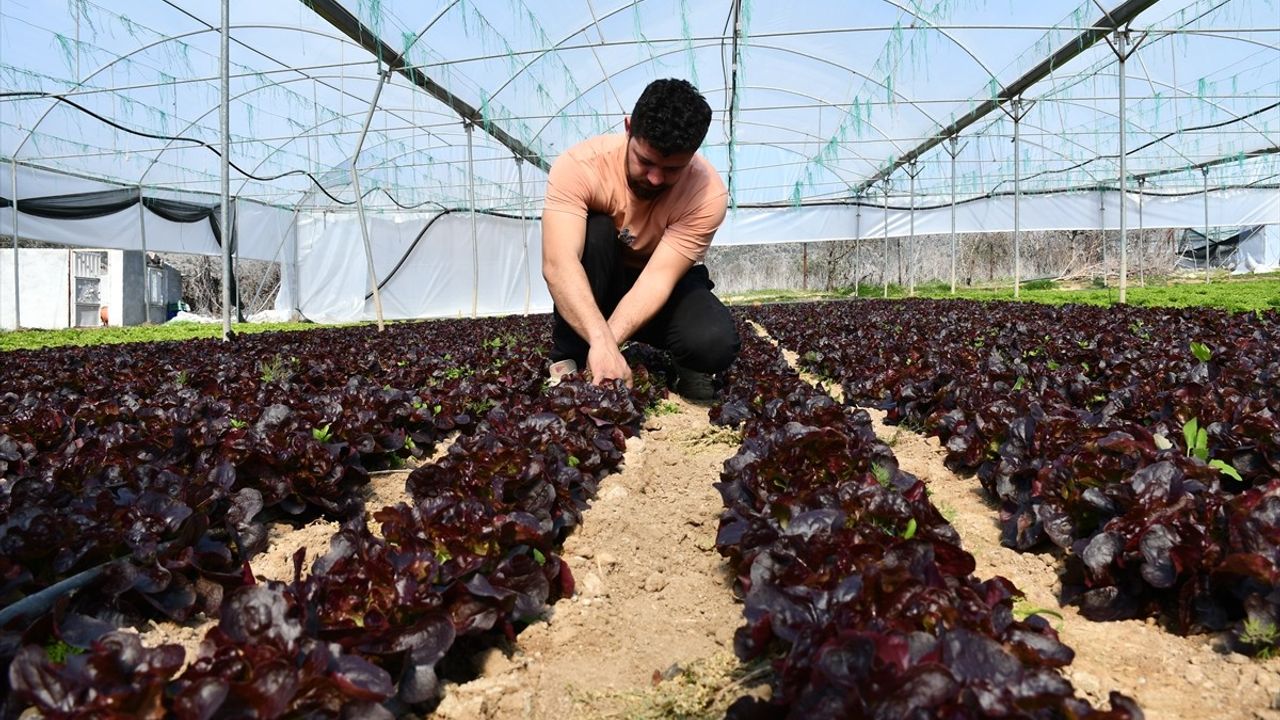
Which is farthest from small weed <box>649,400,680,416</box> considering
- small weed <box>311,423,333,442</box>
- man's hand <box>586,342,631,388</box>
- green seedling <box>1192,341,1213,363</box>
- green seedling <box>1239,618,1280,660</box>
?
green seedling <box>1239,618,1280,660</box>

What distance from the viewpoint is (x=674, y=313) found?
5543 millimetres

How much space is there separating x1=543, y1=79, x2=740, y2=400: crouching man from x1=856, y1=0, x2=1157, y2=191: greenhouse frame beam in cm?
1199

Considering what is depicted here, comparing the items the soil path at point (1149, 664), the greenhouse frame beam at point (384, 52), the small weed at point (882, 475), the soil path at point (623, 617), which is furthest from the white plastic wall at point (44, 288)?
the soil path at point (1149, 664)

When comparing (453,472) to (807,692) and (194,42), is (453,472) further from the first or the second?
(194,42)

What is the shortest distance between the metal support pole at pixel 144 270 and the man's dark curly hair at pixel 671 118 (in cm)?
2290

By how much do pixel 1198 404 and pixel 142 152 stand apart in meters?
23.8

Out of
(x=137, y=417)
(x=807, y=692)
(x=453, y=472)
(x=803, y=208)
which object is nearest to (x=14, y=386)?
(x=137, y=417)

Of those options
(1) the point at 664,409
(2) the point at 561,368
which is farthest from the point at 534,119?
(1) the point at 664,409

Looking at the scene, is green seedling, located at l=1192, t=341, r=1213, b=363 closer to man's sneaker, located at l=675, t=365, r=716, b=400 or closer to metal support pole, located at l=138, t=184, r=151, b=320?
man's sneaker, located at l=675, t=365, r=716, b=400

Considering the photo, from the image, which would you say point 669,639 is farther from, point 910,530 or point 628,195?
point 628,195

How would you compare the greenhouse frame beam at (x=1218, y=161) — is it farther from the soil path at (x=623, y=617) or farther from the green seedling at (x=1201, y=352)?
the soil path at (x=623, y=617)

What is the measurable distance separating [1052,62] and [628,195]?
1462cm

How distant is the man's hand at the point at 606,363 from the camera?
4574 millimetres

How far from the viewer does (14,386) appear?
5922 mm
